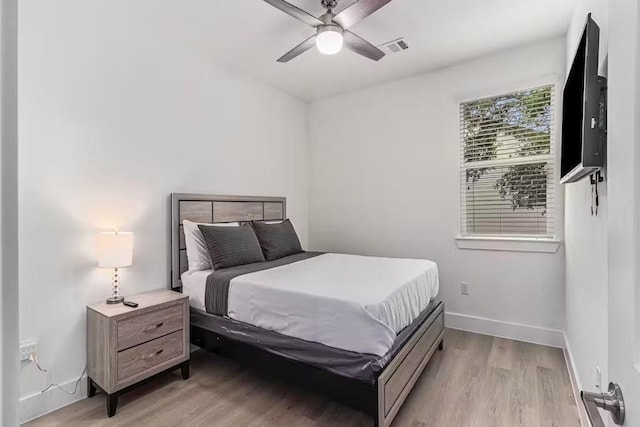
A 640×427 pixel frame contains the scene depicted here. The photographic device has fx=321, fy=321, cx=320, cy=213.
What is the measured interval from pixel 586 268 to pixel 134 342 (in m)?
2.91

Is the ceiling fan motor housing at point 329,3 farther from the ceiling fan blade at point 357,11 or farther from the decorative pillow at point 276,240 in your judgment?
the decorative pillow at point 276,240

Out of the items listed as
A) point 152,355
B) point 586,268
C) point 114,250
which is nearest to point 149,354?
point 152,355

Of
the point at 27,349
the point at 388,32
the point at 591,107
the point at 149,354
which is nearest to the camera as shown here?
the point at 591,107

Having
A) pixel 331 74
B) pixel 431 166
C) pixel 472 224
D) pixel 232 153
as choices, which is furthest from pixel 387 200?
pixel 232 153

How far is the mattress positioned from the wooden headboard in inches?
8.5

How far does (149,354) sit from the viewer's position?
2260 millimetres

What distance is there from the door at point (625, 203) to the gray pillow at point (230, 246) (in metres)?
2.56

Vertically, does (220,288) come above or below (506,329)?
above

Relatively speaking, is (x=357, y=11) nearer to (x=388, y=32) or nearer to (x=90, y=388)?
(x=388, y=32)

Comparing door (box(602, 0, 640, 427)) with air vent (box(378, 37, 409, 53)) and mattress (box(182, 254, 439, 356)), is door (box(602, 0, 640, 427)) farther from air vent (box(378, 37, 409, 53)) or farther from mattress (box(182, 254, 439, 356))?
air vent (box(378, 37, 409, 53))

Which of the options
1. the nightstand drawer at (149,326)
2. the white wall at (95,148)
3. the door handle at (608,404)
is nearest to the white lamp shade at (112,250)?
the white wall at (95,148)

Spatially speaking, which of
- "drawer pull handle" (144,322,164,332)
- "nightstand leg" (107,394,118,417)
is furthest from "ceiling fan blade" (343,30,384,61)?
"nightstand leg" (107,394,118,417)

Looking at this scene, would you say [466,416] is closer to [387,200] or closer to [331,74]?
[387,200]

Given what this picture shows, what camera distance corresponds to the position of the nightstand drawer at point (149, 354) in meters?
2.12
